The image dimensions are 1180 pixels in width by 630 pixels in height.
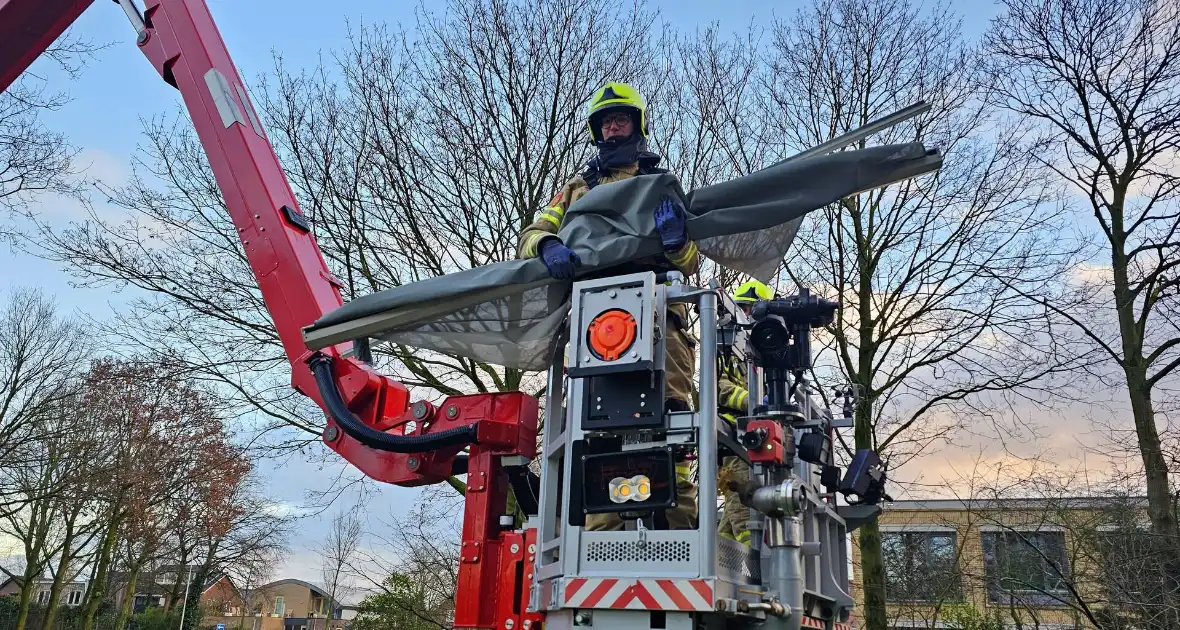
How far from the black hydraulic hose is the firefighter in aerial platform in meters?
0.83

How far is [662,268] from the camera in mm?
4016

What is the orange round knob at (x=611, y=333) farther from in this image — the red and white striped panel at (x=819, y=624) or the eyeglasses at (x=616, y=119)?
the eyeglasses at (x=616, y=119)

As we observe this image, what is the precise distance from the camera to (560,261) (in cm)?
373

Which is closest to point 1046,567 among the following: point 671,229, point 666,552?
point 671,229

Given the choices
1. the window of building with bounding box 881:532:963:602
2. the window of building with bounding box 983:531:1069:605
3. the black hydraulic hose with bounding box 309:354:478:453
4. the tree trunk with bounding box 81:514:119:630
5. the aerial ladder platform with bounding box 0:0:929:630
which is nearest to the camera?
the aerial ladder platform with bounding box 0:0:929:630

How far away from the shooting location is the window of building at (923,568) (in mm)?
11070

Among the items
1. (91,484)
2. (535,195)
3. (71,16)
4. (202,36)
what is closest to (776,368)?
(202,36)

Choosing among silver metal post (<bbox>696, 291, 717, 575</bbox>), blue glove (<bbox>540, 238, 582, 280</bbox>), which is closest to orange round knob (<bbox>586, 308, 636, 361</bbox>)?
silver metal post (<bbox>696, 291, 717, 575</bbox>)

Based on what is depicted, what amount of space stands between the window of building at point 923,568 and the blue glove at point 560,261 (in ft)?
27.7

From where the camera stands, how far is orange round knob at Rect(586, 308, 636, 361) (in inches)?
129

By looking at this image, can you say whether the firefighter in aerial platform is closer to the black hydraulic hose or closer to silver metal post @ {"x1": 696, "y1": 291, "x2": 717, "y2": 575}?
silver metal post @ {"x1": 696, "y1": 291, "x2": 717, "y2": 575}

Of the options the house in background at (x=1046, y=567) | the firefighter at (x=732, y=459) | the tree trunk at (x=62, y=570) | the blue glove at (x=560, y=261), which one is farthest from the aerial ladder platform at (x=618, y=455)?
the tree trunk at (x=62, y=570)

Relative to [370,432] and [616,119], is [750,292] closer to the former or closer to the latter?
[616,119]

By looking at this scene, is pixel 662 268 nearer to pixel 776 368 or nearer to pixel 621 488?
pixel 776 368
